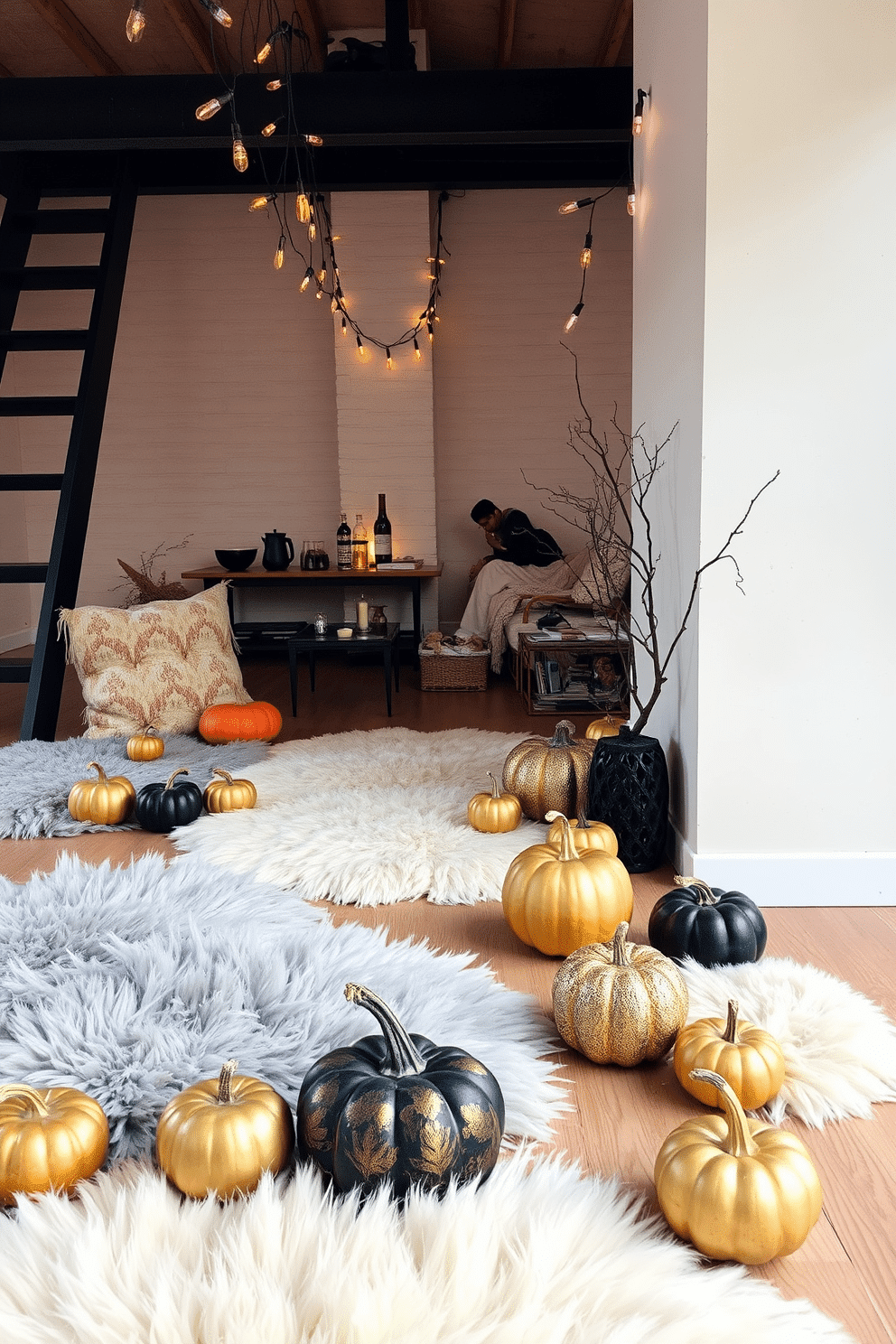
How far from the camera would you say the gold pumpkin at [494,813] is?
120 inches

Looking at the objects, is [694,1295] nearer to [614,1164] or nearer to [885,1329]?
[885,1329]

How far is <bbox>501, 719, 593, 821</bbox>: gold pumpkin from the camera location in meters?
3.14

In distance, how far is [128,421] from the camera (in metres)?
8.03

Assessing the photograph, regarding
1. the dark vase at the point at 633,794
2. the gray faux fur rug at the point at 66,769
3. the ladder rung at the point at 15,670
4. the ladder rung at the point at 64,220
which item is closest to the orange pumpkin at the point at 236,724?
the gray faux fur rug at the point at 66,769

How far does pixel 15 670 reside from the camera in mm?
4672

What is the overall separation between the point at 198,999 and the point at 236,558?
18.3 ft

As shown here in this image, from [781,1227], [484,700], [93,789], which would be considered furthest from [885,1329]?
[484,700]

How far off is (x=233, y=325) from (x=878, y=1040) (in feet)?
24.2

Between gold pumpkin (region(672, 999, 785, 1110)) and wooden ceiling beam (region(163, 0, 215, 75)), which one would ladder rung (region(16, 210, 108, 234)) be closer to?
wooden ceiling beam (region(163, 0, 215, 75))

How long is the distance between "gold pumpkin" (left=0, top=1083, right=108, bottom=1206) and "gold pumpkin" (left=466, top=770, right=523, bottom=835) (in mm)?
1692

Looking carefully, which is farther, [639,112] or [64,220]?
[64,220]

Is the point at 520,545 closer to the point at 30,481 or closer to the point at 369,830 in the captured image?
the point at 30,481

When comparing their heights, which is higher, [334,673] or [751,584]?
[751,584]

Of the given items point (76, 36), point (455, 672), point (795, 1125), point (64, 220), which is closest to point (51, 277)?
point (64, 220)
